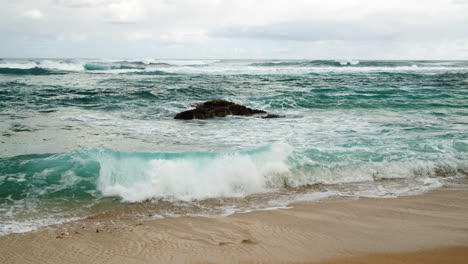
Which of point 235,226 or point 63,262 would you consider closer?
point 63,262

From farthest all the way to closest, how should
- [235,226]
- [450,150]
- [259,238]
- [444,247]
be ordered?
1. [450,150]
2. [235,226]
3. [259,238]
4. [444,247]

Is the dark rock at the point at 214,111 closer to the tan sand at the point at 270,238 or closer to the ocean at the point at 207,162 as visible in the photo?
the ocean at the point at 207,162

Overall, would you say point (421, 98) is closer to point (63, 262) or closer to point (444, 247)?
point (444, 247)

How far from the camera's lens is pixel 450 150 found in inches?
279

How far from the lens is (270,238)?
3668 millimetres

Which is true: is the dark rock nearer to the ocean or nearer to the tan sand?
the ocean

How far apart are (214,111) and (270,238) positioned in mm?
7959

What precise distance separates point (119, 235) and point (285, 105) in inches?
432

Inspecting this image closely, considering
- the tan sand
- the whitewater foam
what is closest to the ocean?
the whitewater foam

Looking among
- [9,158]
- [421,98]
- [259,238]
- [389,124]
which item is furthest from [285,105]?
[259,238]

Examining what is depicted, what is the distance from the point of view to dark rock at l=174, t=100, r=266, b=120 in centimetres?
1106

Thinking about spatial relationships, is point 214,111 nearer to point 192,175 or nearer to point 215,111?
point 215,111

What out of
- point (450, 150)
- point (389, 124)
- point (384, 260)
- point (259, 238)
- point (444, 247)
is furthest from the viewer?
point (389, 124)

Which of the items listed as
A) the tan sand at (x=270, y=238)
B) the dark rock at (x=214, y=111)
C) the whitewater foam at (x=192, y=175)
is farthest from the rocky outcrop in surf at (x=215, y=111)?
the tan sand at (x=270, y=238)
